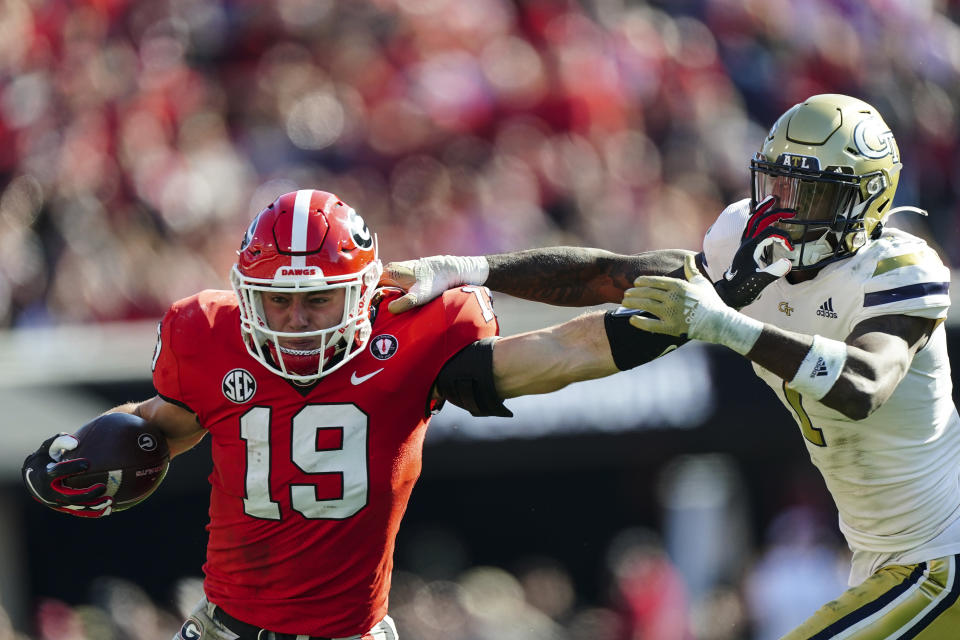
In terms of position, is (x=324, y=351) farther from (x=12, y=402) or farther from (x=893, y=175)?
(x=12, y=402)

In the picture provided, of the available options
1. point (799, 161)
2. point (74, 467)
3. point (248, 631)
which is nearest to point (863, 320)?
point (799, 161)

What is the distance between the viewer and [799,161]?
3.50 meters

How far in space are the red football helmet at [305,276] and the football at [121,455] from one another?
443 millimetres

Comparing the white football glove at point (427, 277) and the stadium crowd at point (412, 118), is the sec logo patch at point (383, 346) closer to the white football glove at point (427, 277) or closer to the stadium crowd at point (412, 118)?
the white football glove at point (427, 277)

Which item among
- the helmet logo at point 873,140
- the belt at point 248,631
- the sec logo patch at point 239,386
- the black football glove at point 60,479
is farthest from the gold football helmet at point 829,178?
the black football glove at point 60,479

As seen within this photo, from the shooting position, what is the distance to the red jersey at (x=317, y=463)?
3.24 m

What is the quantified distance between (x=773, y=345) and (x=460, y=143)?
4.65 m

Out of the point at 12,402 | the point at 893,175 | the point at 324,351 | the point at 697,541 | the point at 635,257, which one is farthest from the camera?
the point at 697,541

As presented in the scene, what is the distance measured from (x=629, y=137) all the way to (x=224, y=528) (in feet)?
16.0

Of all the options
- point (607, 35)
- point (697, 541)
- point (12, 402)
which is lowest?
point (697, 541)

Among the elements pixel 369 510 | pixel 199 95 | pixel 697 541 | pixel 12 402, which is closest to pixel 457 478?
pixel 697 541

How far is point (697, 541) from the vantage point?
20.2ft

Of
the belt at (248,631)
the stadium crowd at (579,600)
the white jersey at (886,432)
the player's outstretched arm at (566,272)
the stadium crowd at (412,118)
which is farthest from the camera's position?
the stadium crowd at (412,118)

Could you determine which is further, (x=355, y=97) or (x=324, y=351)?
(x=355, y=97)
